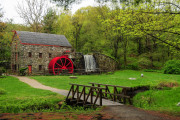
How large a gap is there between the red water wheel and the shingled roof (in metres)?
2.74

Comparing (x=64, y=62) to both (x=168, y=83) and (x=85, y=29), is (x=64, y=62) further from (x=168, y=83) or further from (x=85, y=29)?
(x=168, y=83)

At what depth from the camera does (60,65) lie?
26.7m

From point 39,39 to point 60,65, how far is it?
505 centimetres

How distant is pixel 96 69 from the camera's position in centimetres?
2741

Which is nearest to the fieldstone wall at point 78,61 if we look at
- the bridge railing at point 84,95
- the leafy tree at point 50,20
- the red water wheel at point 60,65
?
the red water wheel at point 60,65

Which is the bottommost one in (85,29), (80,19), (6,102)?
(6,102)

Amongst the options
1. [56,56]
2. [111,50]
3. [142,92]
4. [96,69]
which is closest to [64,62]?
[56,56]

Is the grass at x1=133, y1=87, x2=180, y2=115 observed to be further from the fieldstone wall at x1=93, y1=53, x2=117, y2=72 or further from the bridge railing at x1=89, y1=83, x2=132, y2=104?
the fieldstone wall at x1=93, y1=53, x2=117, y2=72

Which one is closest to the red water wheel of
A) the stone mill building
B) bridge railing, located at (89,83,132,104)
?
the stone mill building

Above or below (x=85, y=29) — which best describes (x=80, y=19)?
above

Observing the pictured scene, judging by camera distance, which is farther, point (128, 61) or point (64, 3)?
point (128, 61)

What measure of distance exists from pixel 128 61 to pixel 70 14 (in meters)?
16.8

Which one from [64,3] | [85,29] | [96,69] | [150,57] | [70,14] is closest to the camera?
[64,3]

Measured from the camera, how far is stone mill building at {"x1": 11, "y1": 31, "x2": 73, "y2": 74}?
2509cm
